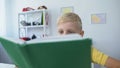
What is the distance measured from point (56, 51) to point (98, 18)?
88.5 inches

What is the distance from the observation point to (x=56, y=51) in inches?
22.1

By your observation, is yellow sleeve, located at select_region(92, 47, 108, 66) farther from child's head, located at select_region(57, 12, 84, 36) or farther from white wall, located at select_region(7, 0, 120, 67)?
white wall, located at select_region(7, 0, 120, 67)

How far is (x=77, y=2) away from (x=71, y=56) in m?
2.37

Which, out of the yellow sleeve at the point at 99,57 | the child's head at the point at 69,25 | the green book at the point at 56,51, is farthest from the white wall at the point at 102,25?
the green book at the point at 56,51

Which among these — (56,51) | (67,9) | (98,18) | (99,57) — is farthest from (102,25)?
(56,51)

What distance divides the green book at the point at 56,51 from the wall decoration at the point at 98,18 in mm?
2166

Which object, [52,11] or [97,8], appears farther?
[52,11]

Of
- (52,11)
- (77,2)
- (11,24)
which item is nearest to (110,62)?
(77,2)

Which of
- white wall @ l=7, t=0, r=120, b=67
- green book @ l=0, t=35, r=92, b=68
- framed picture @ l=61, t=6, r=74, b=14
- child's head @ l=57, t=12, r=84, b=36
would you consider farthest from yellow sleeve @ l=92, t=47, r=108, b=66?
framed picture @ l=61, t=6, r=74, b=14

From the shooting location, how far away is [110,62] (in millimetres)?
996

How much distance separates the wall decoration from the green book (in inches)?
85.3

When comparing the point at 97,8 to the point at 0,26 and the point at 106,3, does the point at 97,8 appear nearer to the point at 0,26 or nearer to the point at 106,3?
the point at 106,3

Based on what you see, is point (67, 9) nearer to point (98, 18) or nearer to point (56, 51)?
point (98, 18)

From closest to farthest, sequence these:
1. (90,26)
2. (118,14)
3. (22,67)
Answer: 1. (22,67)
2. (118,14)
3. (90,26)
